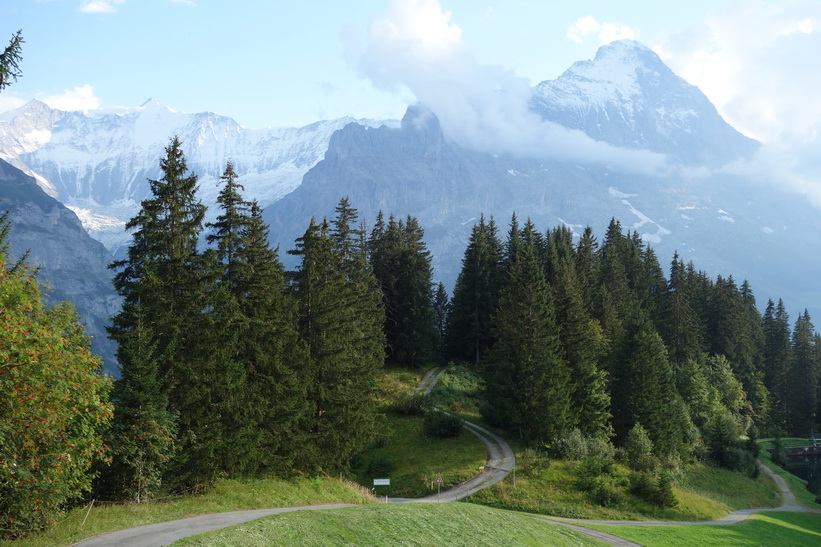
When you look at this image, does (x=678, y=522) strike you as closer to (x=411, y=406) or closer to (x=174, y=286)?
(x=411, y=406)

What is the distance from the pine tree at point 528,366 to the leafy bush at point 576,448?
1097mm

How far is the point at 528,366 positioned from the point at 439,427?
384 inches

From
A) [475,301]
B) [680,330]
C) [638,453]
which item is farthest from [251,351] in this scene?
[680,330]

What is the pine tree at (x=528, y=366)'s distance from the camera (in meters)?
49.2

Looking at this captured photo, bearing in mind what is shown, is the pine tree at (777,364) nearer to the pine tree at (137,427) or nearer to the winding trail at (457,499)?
the winding trail at (457,499)

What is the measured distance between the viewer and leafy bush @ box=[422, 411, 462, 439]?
51.2 m

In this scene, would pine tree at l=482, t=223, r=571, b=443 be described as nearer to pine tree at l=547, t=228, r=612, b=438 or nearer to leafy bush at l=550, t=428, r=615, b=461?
leafy bush at l=550, t=428, r=615, b=461

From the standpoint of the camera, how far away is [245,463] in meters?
28.4

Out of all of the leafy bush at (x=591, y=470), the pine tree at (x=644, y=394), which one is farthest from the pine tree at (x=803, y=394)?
the leafy bush at (x=591, y=470)

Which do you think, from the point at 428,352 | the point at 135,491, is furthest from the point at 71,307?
the point at 428,352

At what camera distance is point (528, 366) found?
49.6m

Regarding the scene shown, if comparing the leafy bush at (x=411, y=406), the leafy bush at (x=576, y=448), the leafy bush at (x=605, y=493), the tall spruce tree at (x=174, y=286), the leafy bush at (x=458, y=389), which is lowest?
the leafy bush at (x=605, y=493)

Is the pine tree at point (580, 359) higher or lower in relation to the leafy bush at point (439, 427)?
higher

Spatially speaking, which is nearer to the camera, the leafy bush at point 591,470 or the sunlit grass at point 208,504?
the sunlit grass at point 208,504
